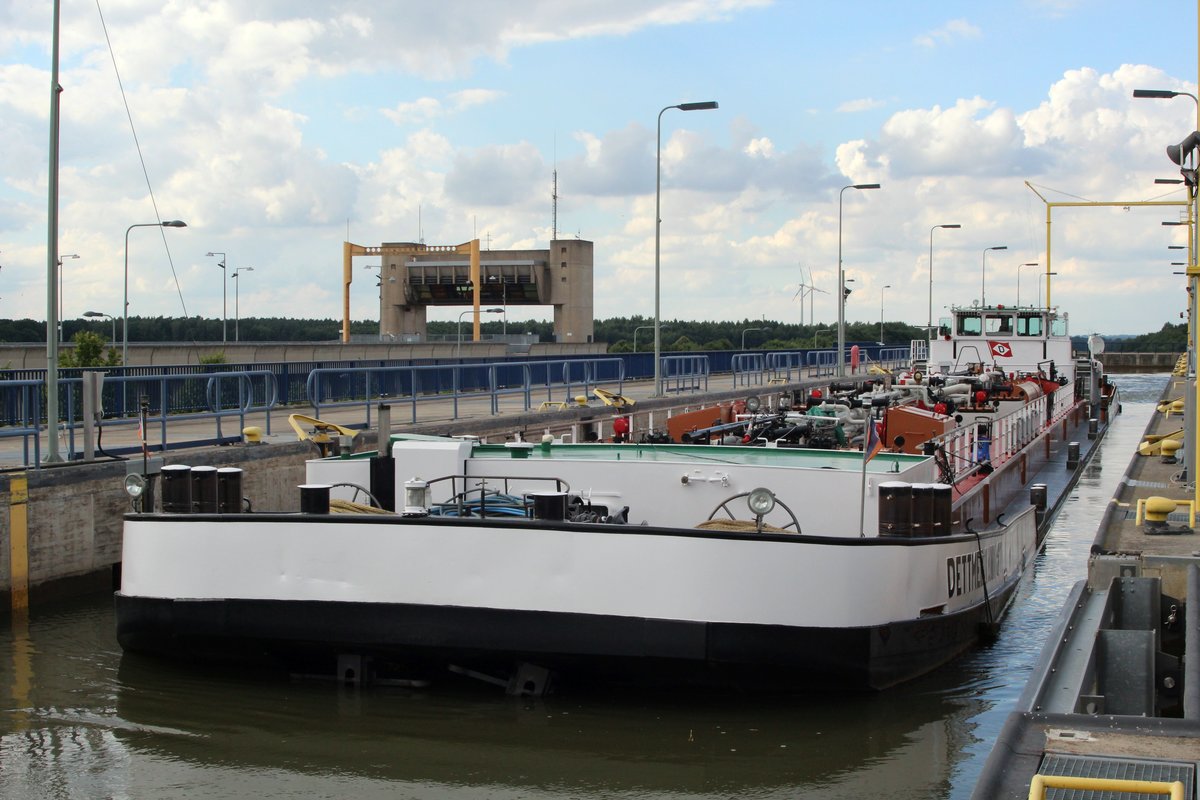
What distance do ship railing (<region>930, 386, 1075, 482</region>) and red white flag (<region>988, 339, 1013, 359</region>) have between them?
6.48 metres

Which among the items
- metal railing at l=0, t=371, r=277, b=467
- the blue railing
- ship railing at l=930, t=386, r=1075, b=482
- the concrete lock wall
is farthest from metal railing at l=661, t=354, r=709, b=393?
the concrete lock wall

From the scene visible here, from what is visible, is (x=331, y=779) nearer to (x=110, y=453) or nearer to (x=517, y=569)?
(x=517, y=569)

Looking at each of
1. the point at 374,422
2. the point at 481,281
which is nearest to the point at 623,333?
the point at 481,281

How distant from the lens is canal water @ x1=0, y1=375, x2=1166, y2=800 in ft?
27.2

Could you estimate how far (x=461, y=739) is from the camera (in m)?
9.10

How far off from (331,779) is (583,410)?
15.5 m

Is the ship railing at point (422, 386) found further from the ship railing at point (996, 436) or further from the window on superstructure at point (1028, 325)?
the window on superstructure at point (1028, 325)

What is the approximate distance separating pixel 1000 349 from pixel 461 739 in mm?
34213

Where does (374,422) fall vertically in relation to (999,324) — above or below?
below

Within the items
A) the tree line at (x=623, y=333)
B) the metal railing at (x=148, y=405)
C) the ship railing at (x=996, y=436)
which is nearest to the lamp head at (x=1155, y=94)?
the ship railing at (x=996, y=436)

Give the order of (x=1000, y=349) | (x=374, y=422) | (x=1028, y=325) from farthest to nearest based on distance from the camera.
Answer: (x=1028, y=325) → (x=1000, y=349) → (x=374, y=422)

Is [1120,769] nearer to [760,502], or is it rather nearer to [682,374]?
[760,502]

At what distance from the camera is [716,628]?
356 inches

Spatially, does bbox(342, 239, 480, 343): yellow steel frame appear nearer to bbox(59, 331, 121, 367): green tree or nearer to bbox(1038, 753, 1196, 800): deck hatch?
bbox(59, 331, 121, 367): green tree
